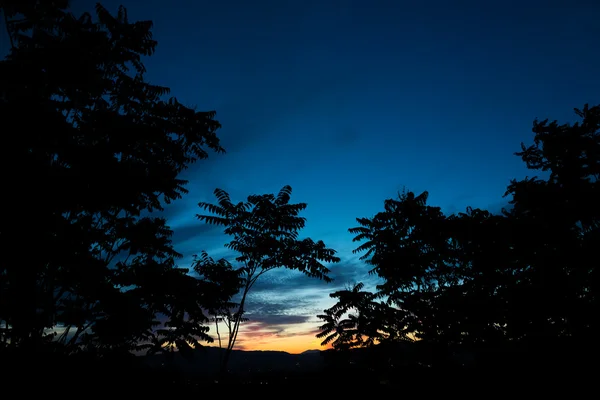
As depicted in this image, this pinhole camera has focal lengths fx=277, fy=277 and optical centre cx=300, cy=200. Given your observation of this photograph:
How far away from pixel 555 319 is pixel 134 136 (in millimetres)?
23018

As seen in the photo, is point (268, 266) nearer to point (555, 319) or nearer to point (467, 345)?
point (467, 345)

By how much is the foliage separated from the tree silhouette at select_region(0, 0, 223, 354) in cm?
1355

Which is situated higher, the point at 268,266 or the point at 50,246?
the point at 268,266

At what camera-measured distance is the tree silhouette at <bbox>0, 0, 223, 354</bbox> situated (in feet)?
14.4

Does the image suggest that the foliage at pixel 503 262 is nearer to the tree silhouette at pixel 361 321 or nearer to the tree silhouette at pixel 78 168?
the tree silhouette at pixel 361 321

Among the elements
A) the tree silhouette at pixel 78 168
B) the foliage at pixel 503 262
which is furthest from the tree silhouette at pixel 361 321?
the tree silhouette at pixel 78 168

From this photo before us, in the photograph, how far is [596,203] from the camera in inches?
618

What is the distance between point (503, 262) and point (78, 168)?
75.9 ft

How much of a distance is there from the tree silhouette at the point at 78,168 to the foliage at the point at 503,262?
13546mm

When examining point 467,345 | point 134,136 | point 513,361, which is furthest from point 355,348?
point 134,136

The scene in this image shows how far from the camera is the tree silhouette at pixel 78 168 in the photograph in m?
4.40

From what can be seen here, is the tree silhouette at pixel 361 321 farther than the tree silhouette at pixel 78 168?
Yes

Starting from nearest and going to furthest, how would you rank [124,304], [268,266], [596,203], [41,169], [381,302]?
1. [41,169]
2. [124,304]
3. [268,266]
4. [596,203]
5. [381,302]

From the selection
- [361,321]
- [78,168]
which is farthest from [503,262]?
[78,168]
